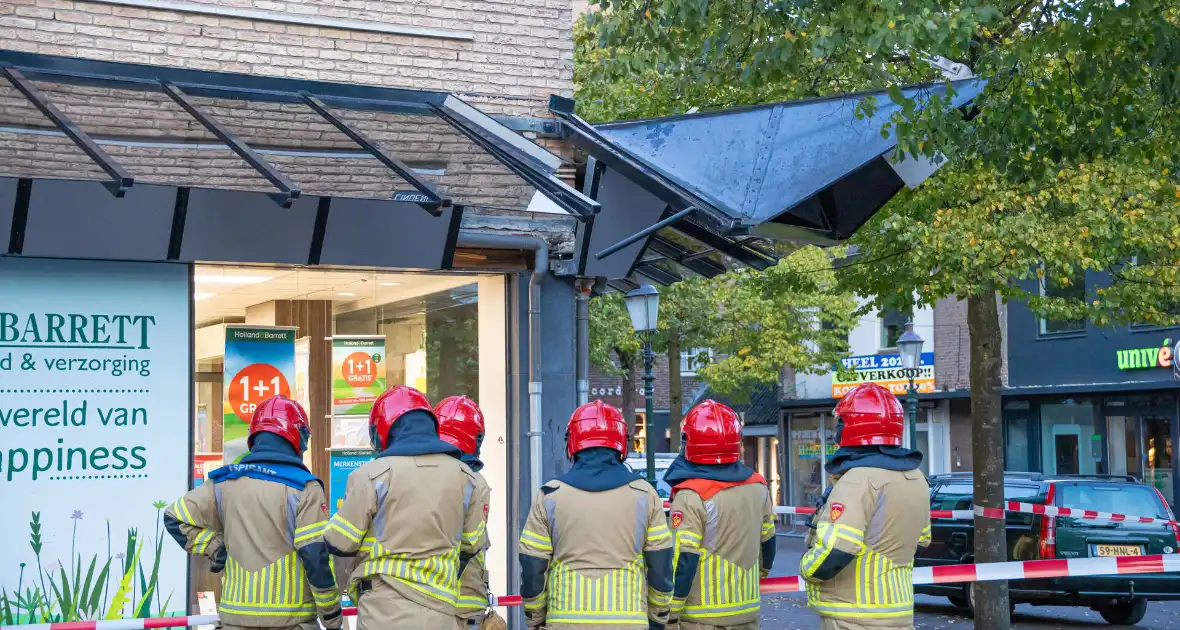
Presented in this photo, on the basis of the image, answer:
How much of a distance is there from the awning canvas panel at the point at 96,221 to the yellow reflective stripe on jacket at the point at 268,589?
9.62ft

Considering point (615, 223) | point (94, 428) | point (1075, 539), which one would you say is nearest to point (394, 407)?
point (94, 428)

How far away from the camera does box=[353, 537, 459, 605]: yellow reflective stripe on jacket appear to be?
612 centimetres

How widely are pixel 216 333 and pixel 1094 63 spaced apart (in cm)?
619

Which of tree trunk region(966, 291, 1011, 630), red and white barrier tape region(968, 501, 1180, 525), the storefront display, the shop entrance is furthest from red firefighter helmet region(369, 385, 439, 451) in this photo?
the shop entrance

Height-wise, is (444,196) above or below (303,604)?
above

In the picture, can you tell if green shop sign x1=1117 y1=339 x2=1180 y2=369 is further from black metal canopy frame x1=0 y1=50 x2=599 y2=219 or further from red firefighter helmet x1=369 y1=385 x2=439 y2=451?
red firefighter helmet x1=369 y1=385 x2=439 y2=451

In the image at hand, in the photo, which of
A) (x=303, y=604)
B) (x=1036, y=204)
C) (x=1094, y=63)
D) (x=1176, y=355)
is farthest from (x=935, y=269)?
(x=1176, y=355)

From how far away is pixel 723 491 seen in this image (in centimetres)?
656

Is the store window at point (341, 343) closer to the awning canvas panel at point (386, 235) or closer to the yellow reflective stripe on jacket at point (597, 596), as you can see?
the awning canvas panel at point (386, 235)

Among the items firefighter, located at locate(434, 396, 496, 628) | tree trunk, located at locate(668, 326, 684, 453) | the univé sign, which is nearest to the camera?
firefighter, located at locate(434, 396, 496, 628)

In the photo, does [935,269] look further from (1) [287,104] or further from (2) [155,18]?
(2) [155,18]

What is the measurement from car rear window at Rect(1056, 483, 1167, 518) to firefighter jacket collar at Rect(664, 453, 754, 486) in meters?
9.01

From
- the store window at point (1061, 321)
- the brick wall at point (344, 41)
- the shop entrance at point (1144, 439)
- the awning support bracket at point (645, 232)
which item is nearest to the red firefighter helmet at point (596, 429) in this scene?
the awning support bracket at point (645, 232)

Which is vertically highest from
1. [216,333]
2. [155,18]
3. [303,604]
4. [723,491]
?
[155,18]
